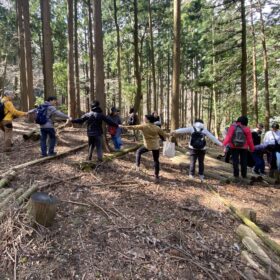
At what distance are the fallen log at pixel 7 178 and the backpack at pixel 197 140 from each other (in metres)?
5.00

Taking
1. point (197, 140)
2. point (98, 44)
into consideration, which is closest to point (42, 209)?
point (197, 140)

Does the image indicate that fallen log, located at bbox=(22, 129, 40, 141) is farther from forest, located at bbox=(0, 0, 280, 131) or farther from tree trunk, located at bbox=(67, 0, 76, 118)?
tree trunk, located at bbox=(67, 0, 76, 118)

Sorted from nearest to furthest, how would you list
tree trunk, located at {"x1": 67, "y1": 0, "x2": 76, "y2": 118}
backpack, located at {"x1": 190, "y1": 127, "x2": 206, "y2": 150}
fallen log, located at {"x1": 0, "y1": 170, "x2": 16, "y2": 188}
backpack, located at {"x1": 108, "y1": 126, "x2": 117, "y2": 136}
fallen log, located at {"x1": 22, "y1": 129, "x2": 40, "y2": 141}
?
fallen log, located at {"x1": 0, "y1": 170, "x2": 16, "y2": 188} < backpack, located at {"x1": 190, "y1": 127, "x2": 206, "y2": 150} < backpack, located at {"x1": 108, "y1": 126, "x2": 117, "y2": 136} < fallen log, located at {"x1": 22, "y1": 129, "x2": 40, "y2": 141} < tree trunk, located at {"x1": 67, "y1": 0, "x2": 76, "y2": 118}

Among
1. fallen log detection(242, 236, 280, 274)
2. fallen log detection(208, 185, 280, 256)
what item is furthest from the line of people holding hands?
fallen log detection(242, 236, 280, 274)

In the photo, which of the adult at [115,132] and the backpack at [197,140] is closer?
the backpack at [197,140]

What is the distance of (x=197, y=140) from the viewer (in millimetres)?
8289

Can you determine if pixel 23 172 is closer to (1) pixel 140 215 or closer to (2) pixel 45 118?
(2) pixel 45 118

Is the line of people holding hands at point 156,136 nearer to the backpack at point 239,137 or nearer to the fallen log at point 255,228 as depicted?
the backpack at point 239,137

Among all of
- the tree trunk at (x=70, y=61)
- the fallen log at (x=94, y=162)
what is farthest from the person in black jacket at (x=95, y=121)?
the tree trunk at (x=70, y=61)

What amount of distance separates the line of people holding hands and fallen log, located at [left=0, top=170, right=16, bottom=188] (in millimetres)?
1906

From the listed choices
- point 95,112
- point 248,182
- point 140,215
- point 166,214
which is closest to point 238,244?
point 166,214

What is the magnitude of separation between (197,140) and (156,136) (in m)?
1.25

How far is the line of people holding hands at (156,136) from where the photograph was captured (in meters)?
8.11

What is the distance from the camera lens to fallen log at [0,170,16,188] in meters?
6.55
